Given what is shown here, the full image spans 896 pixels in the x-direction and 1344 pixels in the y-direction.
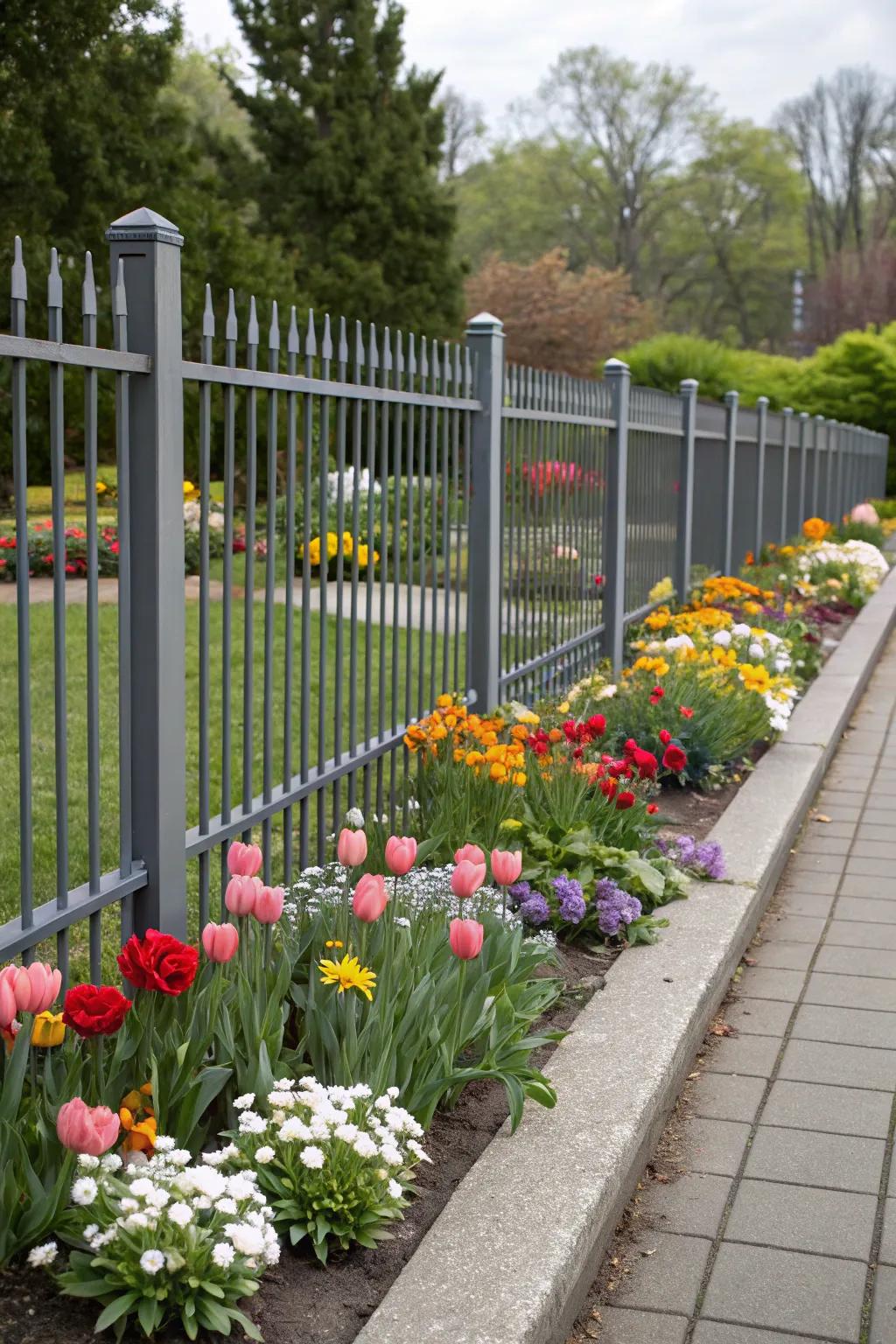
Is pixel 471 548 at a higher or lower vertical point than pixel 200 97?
lower

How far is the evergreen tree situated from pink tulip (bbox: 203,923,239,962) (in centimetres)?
2535

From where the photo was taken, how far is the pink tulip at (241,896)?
9.18 feet

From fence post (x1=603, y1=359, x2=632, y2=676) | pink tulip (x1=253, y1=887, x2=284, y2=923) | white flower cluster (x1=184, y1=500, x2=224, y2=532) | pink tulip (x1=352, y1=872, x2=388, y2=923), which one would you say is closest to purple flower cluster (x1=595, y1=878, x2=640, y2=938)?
pink tulip (x1=352, y1=872, x2=388, y2=923)

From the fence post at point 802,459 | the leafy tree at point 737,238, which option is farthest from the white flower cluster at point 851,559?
the leafy tree at point 737,238

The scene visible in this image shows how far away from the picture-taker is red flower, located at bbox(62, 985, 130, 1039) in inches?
91.0

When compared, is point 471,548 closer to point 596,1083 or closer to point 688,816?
point 688,816

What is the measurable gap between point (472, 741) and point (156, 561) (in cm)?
206

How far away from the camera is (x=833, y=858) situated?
19.1ft

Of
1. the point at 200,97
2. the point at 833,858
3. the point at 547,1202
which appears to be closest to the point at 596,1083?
the point at 547,1202

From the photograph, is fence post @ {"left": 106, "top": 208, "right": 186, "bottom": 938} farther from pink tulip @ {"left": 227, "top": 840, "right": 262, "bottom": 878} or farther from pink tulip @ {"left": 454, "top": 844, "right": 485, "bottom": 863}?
pink tulip @ {"left": 454, "top": 844, "right": 485, "bottom": 863}

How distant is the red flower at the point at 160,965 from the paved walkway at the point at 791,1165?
103 cm

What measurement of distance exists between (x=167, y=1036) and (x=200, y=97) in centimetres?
4851

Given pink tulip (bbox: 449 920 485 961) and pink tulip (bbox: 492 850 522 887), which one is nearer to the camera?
pink tulip (bbox: 449 920 485 961)

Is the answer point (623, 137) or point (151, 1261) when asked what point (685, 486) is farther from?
point (623, 137)
